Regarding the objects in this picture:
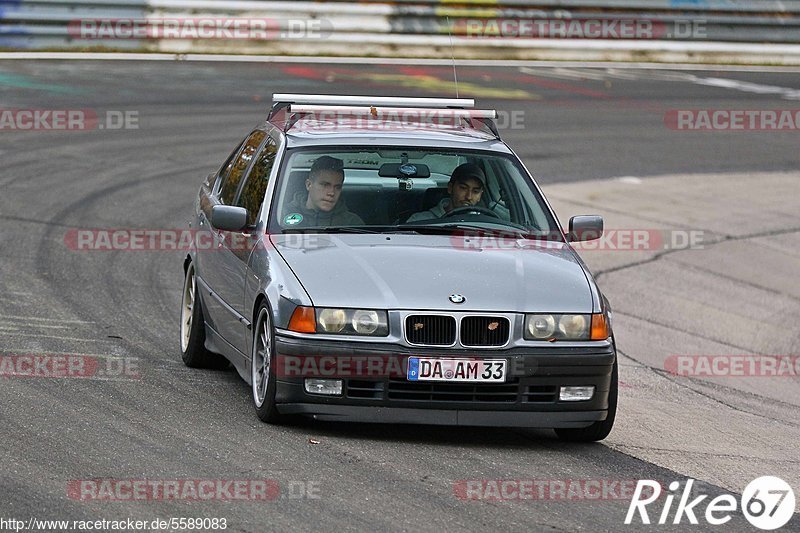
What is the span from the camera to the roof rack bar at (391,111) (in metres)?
9.42

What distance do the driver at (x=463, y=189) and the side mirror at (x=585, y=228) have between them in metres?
0.58

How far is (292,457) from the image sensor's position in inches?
283

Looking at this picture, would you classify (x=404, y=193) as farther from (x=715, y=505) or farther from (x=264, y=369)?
(x=715, y=505)

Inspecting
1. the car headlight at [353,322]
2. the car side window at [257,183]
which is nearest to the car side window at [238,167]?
the car side window at [257,183]

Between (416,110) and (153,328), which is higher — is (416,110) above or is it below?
above

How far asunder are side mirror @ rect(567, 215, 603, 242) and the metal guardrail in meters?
17.9

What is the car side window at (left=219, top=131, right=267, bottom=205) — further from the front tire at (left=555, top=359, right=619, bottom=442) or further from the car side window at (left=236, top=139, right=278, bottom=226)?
the front tire at (left=555, top=359, right=619, bottom=442)

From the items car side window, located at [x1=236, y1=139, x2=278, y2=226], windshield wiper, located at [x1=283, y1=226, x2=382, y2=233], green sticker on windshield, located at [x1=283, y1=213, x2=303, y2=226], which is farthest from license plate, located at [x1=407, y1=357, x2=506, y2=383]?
car side window, located at [x1=236, y1=139, x2=278, y2=226]

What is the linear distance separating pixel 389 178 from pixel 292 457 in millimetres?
2259

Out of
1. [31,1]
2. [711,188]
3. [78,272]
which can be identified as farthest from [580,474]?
[31,1]

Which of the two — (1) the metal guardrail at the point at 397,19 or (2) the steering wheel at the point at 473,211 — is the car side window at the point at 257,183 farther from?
(1) the metal guardrail at the point at 397,19

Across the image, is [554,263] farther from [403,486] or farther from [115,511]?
[115,511]

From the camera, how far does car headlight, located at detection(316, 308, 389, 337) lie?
749cm

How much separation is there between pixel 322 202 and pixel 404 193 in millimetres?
516
